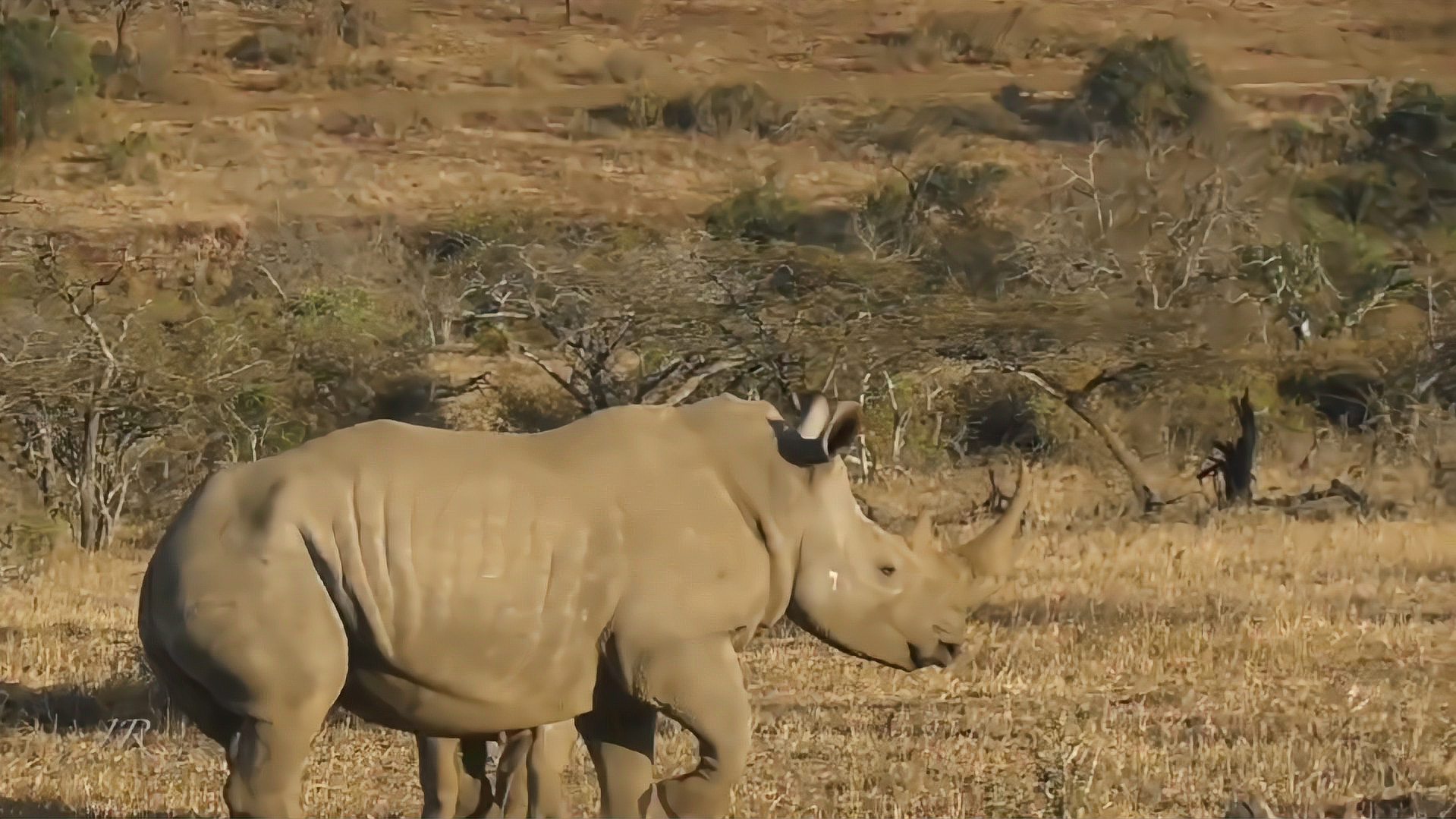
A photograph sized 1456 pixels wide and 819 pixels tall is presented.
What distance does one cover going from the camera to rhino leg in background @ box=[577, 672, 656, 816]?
7.22 meters

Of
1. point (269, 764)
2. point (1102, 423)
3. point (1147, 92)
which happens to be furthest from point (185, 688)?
point (1147, 92)

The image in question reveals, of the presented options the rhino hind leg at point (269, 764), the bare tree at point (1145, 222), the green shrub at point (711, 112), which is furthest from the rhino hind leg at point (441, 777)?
the green shrub at point (711, 112)

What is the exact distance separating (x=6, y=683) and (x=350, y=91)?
175 ft

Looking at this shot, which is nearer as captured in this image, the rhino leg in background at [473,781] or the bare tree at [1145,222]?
the rhino leg in background at [473,781]

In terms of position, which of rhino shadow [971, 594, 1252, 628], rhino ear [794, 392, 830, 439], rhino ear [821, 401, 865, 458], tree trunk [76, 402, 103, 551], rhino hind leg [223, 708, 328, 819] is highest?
rhino ear [821, 401, 865, 458]

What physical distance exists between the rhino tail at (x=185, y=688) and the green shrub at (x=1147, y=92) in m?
52.6

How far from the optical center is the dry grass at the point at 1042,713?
8.53m

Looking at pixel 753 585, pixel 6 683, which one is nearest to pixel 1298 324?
pixel 6 683

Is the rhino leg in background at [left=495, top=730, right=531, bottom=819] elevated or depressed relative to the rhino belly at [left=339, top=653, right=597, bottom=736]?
depressed

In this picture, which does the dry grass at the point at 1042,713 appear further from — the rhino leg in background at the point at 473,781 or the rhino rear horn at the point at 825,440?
the rhino rear horn at the point at 825,440

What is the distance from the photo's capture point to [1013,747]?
953 centimetres

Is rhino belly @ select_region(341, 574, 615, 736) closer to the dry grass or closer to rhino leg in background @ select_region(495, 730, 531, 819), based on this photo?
rhino leg in background @ select_region(495, 730, 531, 819)

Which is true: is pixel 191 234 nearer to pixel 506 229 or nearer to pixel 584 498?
pixel 506 229

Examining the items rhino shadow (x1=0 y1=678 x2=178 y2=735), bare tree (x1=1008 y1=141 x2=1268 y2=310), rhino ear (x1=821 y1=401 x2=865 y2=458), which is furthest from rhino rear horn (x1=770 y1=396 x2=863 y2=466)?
bare tree (x1=1008 y1=141 x2=1268 y2=310)
